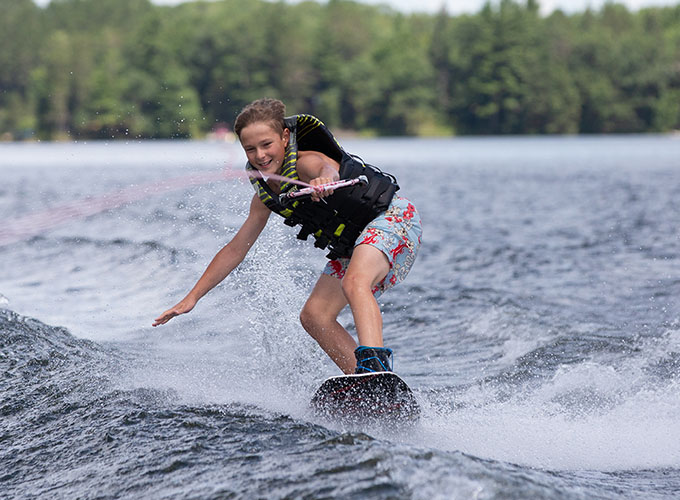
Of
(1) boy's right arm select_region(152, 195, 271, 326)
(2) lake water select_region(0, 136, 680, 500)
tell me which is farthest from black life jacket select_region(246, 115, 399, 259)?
(2) lake water select_region(0, 136, 680, 500)

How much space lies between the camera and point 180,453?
11.1 feet

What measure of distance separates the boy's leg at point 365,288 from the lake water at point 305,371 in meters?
0.42

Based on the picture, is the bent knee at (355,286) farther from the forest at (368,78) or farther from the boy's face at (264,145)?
the forest at (368,78)

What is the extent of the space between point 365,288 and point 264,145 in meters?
0.82

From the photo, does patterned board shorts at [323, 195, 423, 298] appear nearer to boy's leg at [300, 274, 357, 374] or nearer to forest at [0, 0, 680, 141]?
boy's leg at [300, 274, 357, 374]

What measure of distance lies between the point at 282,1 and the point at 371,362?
348 ft

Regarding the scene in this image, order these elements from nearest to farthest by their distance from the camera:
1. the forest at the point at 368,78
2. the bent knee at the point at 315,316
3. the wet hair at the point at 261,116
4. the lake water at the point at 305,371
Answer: the lake water at the point at 305,371
the wet hair at the point at 261,116
the bent knee at the point at 315,316
the forest at the point at 368,78

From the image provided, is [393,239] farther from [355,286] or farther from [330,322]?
[330,322]

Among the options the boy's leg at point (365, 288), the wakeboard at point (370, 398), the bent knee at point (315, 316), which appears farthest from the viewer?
the bent knee at point (315, 316)

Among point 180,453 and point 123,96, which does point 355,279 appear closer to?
point 180,453

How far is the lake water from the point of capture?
314 centimetres

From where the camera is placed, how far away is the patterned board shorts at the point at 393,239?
4.17 metres

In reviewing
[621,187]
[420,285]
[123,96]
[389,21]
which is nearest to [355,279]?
[420,285]

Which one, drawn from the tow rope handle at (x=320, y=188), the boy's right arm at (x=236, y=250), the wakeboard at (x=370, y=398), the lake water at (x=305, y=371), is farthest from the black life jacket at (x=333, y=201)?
the wakeboard at (x=370, y=398)
